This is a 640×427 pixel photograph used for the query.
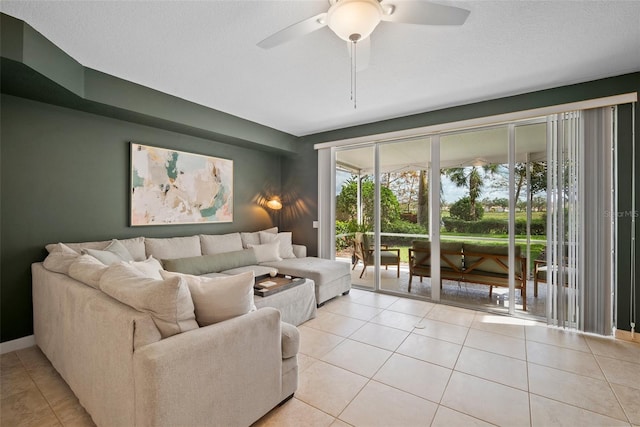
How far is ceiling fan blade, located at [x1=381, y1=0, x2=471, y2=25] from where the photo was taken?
1496 mm

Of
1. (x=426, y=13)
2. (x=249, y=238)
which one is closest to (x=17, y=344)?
(x=249, y=238)

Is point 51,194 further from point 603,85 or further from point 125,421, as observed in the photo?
point 603,85

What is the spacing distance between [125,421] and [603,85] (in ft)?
15.5

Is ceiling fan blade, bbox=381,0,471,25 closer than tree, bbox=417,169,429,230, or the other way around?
ceiling fan blade, bbox=381,0,471,25

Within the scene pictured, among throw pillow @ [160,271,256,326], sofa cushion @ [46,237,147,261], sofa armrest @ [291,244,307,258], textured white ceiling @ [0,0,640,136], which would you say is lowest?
sofa armrest @ [291,244,307,258]

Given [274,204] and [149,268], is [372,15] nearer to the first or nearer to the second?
[149,268]

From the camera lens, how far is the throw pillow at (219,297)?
159 centimetres

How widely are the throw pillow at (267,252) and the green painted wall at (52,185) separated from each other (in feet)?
4.37

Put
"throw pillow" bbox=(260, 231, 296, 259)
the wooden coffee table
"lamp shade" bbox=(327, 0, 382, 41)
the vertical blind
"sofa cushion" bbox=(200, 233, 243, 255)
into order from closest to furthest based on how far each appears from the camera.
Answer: "lamp shade" bbox=(327, 0, 382, 41), the wooden coffee table, the vertical blind, "sofa cushion" bbox=(200, 233, 243, 255), "throw pillow" bbox=(260, 231, 296, 259)

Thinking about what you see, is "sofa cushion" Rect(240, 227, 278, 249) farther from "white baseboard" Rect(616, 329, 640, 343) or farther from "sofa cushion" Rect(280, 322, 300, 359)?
"white baseboard" Rect(616, 329, 640, 343)

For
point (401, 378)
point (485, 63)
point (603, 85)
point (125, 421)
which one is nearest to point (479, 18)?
point (485, 63)

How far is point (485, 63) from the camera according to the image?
2.61 meters

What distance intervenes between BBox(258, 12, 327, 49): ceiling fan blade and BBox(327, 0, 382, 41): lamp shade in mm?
67

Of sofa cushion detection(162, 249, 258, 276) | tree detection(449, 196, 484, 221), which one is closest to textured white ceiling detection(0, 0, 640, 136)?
tree detection(449, 196, 484, 221)
